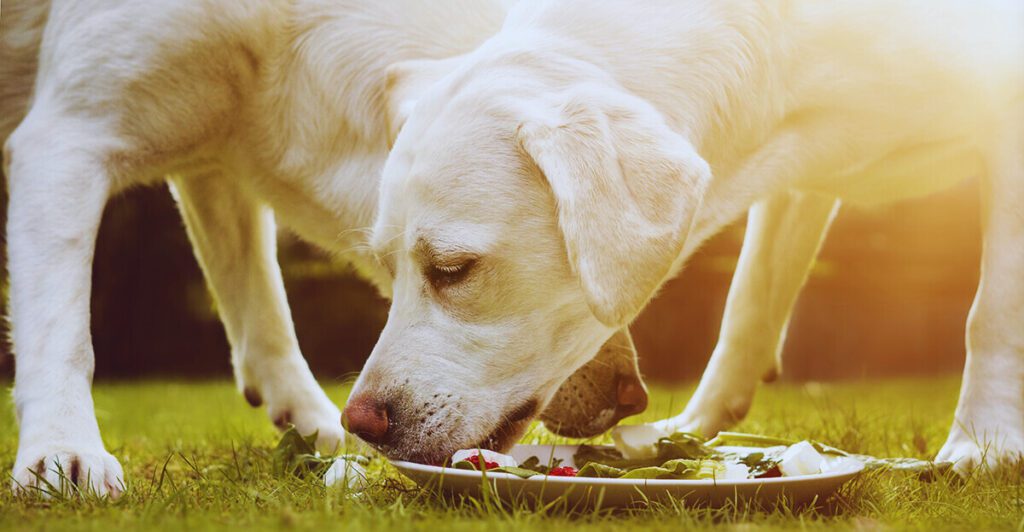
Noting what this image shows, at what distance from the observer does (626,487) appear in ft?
6.76

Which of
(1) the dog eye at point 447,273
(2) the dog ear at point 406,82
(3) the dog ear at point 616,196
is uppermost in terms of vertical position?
(2) the dog ear at point 406,82

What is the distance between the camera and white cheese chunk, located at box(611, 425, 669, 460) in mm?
2572

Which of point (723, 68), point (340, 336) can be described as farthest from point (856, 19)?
point (340, 336)

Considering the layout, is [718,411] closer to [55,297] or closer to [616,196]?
[616,196]

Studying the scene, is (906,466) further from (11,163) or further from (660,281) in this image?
(11,163)

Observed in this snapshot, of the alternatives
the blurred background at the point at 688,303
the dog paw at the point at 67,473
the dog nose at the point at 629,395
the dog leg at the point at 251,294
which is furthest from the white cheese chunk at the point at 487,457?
the blurred background at the point at 688,303

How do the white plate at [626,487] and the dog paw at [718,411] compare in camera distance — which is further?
the dog paw at [718,411]

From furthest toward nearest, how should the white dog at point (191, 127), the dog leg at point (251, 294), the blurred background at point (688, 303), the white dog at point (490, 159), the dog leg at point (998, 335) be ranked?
the blurred background at point (688, 303)
the dog leg at point (251, 294)
the dog leg at point (998, 335)
the white dog at point (191, 127)
the white dog at point (490, 159)

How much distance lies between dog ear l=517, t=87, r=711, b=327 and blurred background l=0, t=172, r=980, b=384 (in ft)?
19.6

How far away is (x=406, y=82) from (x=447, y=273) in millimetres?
799

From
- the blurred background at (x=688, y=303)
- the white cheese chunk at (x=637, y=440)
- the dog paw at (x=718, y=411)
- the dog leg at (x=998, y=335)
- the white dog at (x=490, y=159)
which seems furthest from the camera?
the blurred background at (x=688, y=303)

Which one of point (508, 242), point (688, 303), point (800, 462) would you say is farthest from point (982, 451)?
point (688, 303)

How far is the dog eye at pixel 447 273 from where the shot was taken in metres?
2.46

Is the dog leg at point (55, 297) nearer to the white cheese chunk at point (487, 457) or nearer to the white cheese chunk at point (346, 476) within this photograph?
Answer: the white cheese chunk at point (346, 476)
